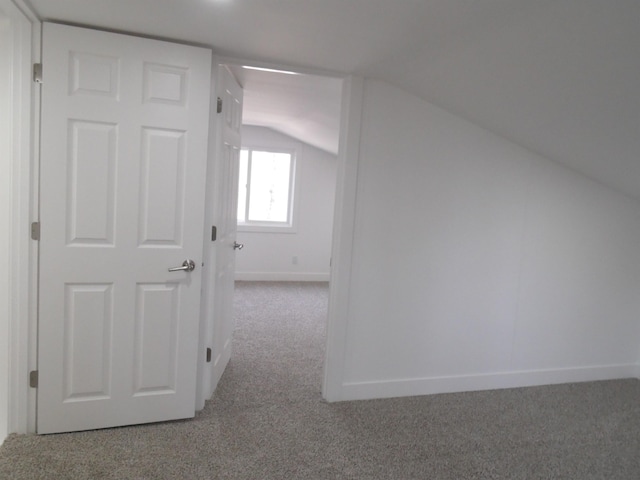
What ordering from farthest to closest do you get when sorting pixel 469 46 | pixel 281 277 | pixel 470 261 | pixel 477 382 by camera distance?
1. pixel 281 277
2. pixel 477 382
3. pixel 470 261
4. pixel 469 46

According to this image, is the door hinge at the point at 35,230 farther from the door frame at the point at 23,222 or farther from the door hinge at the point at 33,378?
the door hinge at the point at 33,378

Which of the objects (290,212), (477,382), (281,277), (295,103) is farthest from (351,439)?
(290,212)

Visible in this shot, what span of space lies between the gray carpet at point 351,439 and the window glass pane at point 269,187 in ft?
11.3

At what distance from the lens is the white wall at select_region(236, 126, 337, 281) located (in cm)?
642

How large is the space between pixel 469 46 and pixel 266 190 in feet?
15.5

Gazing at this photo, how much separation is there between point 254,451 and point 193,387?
520mm

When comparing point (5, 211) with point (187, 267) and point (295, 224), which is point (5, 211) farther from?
point (295, 224)

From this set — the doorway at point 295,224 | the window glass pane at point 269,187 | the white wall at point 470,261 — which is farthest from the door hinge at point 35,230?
the window glass pane at point 269,187

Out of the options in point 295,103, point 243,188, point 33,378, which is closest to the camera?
point 33,378

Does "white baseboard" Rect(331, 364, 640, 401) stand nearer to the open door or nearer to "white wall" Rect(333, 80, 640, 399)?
"white wall" Rect(333, 80, 640, 399)

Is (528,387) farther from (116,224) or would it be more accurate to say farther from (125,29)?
(125,29)

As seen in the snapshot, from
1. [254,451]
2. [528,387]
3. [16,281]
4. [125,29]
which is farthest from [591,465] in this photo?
[125,29]

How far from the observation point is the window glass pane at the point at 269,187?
6512 mm

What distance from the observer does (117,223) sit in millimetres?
2293
